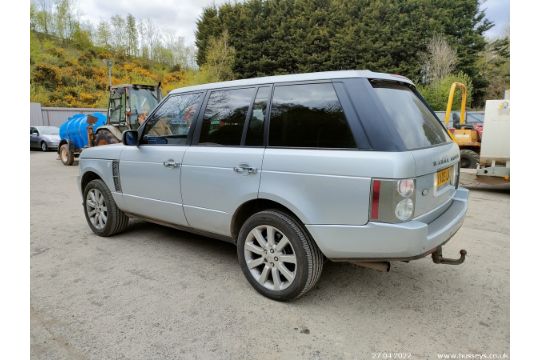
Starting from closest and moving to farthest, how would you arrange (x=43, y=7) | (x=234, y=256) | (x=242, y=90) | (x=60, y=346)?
(x=60, y=346), (x=242, y=90), (x=234, y=256), (x=43, y=7)

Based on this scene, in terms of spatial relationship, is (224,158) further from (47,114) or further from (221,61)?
(221,61)

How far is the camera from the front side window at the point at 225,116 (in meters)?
3.16

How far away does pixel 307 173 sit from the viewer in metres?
2.59

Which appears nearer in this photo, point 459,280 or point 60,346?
point 60,346

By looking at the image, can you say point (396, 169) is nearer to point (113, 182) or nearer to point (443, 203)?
point (443, 203)

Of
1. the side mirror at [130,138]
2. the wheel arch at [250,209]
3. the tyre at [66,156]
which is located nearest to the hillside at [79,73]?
the tyre at [66,156]

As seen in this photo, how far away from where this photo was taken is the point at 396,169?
2.24 m

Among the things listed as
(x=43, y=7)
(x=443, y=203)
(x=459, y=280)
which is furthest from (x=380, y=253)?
(x=43, y=7)

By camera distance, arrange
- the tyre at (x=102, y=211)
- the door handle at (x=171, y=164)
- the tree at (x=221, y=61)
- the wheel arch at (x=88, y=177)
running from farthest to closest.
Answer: the tree at (x=221, y=61)
the wheel arch at (x=88, y=177)
the tyre at (x=102, y=211)
the door handle at (x=171, y=164)

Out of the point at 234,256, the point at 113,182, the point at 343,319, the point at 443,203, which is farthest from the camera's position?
the point at 113,182

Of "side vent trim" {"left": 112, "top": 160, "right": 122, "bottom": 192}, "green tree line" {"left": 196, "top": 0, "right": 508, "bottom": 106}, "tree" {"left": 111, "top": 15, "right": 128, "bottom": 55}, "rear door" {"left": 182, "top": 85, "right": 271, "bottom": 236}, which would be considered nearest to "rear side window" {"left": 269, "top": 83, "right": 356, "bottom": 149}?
"rear door" {"left": 182, "top": 85, "right": 271, "bottom": 236}

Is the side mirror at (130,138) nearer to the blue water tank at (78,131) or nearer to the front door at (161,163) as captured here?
the front door at (161,163)

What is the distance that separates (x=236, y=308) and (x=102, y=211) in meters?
2.76
